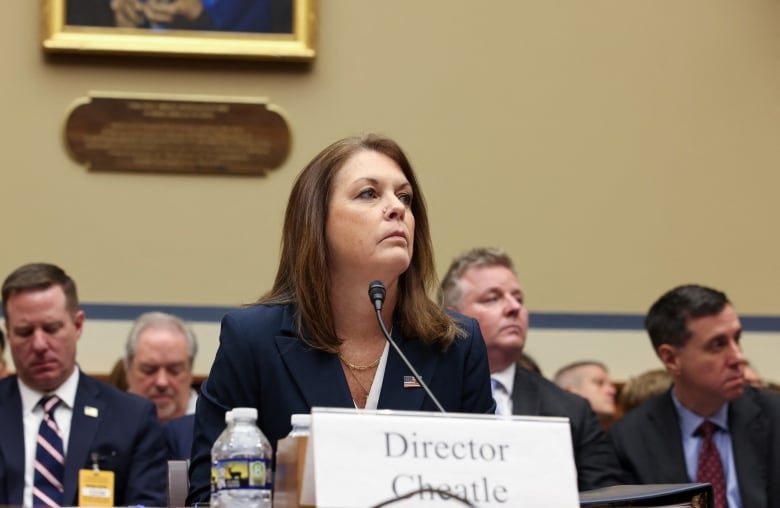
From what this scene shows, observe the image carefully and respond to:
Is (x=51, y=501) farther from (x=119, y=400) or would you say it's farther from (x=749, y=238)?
(x=749, y=238)

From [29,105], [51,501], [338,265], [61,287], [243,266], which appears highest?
[29,105]

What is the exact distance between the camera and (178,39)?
7277 millimetres

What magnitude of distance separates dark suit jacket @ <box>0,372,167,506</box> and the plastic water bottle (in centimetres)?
259

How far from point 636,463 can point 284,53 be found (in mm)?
3303

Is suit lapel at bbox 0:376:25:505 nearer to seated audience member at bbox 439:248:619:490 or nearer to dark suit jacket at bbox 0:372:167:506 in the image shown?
dark suit jacket at bbox 0:372:167:506

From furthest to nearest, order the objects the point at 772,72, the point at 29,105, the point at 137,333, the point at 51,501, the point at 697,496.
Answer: the point at 772,72, the point at 29,105, the point at 137,333, the point at 51,501, the point at 697,496

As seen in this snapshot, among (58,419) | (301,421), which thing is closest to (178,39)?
(58,419)

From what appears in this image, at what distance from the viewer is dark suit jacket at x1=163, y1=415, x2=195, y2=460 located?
217 inches

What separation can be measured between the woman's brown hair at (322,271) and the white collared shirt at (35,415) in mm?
2035

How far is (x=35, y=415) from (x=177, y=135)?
2.47 m

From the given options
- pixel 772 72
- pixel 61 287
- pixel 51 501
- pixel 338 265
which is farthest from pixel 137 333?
pixel 772 72

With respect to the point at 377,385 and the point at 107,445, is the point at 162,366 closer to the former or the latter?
the point at 107,445

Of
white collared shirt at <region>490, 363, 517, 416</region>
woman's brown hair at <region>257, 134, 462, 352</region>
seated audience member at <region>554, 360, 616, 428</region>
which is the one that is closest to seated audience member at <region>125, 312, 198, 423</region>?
white collared shirt at <region>490, 363, 517, 416</region>

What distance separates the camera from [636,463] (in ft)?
17.5
